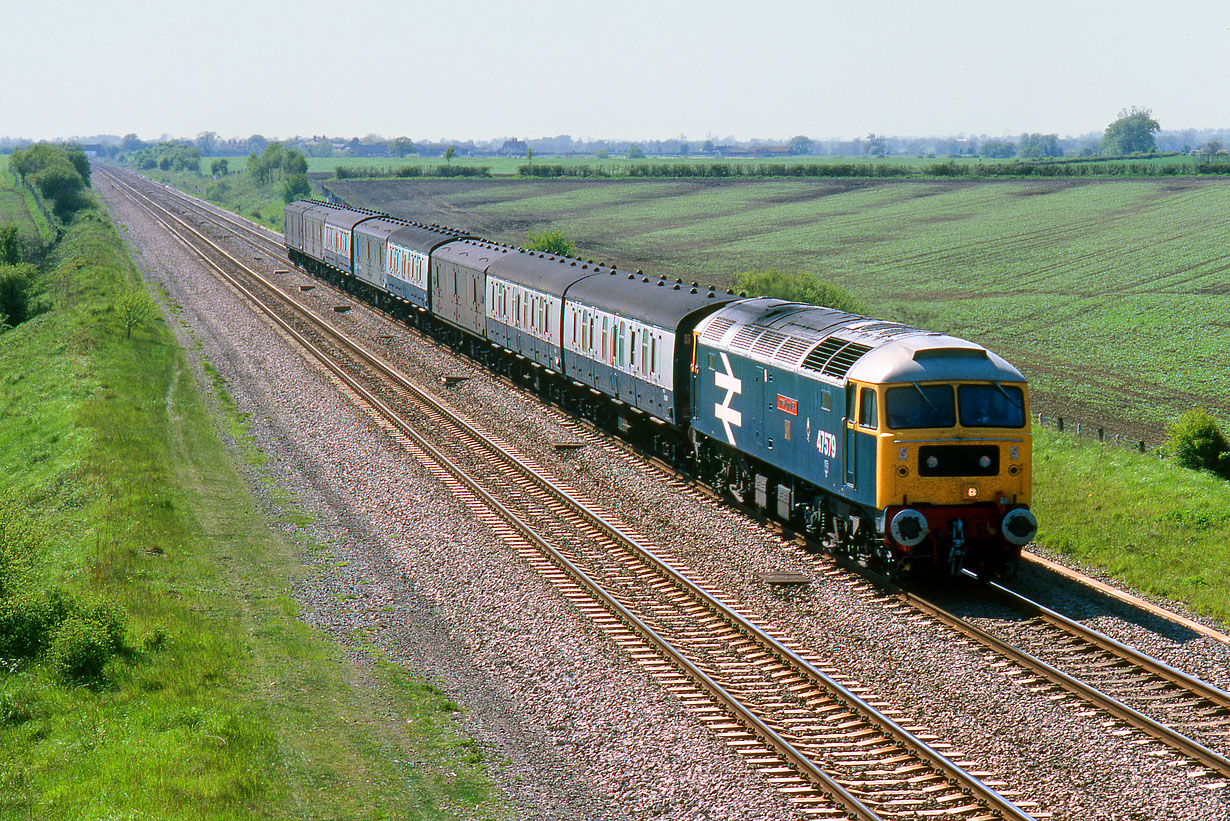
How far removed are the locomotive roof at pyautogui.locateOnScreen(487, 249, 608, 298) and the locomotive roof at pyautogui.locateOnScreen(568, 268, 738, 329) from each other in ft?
2.64

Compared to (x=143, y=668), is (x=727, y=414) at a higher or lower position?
higher

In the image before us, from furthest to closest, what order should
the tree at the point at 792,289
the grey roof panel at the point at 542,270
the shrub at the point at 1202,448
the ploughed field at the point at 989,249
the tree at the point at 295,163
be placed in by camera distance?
the tree at the point at 295,163 → the tree at the point at 792,289 → the ploughed field at the point at 989,249 → the grey roof panel at the point at 542,270 → the shrub at the point at 1202,448

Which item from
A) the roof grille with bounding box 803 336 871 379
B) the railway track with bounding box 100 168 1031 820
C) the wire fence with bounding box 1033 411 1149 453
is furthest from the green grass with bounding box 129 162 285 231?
the roof grille with bounding box 803 336 871 379

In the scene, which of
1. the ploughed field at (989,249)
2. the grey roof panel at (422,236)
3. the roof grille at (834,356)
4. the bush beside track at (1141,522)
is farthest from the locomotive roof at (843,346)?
the grey roof panel at (422,236)

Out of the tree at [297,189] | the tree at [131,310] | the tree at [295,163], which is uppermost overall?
the tree at [295,163]

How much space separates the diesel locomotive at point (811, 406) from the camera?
58.3 ft

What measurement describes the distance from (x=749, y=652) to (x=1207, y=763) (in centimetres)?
588

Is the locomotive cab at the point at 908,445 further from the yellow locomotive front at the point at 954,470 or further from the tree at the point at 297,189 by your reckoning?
the tree at the point at 297,189

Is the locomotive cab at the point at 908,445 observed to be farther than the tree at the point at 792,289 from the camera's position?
No

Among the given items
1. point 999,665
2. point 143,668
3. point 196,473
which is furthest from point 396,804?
point 196,473

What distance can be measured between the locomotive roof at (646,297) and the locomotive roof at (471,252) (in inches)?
303

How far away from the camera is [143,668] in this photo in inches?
615

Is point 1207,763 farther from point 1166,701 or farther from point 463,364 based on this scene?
point 463,364

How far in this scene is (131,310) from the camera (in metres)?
45.8
